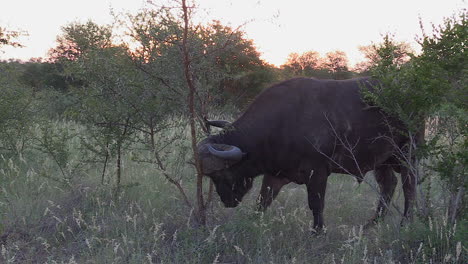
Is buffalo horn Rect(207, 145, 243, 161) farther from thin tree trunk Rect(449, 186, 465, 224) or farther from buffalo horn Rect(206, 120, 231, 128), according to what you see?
thin tree trunk Rect(449, 186, 465, 224)

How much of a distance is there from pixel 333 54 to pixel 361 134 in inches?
1432

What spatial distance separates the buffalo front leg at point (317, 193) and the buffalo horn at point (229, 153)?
0.93 m

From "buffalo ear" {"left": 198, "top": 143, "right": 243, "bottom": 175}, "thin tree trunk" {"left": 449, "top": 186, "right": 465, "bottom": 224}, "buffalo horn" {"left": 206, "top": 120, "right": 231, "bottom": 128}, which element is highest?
"buffalo horn" {"left": 206, "top": 120, "right": 231, "bottom": 128}

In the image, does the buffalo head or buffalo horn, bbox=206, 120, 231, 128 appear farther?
buffalo horn, bbox=206, 120, 231, 128

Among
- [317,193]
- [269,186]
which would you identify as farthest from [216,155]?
[317,193]

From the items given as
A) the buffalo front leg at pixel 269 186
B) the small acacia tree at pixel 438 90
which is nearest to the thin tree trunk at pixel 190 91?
the buffalo front leg at pixel 269 186

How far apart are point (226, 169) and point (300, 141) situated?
964mm

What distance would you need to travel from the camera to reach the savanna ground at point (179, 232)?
411cm

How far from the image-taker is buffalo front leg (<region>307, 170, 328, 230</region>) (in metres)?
5.28

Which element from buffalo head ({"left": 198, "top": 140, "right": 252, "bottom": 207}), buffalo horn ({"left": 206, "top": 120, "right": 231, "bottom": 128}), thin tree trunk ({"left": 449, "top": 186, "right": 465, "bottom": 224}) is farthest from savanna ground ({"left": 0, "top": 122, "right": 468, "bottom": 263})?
buffalo horn ({"left": 206, "top": 120, "right": 231, "bottom": 128})

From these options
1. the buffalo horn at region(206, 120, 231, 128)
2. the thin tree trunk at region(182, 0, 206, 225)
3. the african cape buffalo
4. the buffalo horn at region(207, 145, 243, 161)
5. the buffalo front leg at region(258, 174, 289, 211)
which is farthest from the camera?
the buffalo front leg at region(258, 174, 289, 211)

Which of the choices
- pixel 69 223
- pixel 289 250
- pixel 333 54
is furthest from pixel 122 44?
pixel 333 54

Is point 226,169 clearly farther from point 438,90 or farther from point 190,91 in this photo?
point 438,90

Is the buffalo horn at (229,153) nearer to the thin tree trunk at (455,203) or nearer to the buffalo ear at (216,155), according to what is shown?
the buffalo ear at (216,155)
